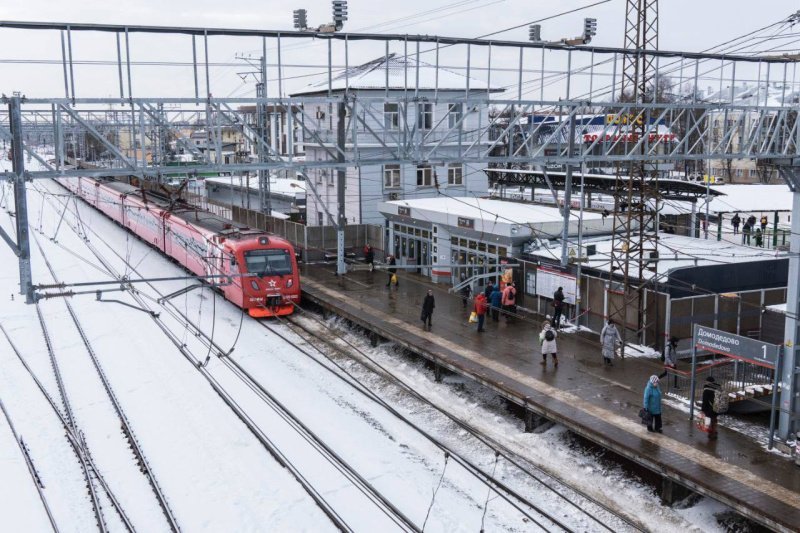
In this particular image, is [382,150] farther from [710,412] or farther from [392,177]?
[710,412]

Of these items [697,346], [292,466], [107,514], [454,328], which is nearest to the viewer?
[107,514]

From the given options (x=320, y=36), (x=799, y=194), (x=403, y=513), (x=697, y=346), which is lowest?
(x=403, y=513)

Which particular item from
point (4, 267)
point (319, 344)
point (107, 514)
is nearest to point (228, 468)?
point (107, 514)

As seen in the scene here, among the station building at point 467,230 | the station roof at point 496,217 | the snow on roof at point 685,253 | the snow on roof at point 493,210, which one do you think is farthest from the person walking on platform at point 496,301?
the snow on roof at point 493,210

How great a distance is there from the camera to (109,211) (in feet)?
138

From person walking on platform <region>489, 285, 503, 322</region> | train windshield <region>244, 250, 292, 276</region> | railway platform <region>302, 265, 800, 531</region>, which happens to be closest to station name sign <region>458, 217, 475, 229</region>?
railway platform <region>302, 265, 800, 531</region>

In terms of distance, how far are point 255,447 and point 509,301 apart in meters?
9.20

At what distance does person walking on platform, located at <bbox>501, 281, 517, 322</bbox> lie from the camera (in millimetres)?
20031

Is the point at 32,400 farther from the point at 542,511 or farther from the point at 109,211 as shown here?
the point at 109,211

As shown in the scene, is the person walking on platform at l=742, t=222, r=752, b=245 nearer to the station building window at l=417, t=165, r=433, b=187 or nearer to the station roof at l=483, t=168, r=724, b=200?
the station roof at l=483, t=168, r=724, b=200

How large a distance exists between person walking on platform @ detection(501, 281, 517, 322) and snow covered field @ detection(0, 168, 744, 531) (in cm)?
336

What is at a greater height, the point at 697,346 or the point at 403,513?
the point at 697,346

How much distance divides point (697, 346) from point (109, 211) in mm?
35730

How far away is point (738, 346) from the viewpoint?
41.0 feet
